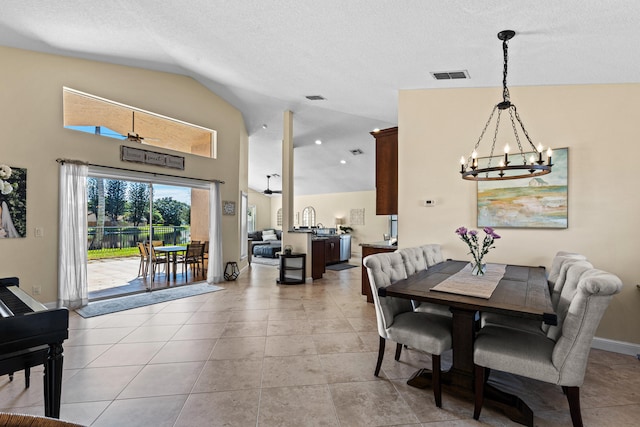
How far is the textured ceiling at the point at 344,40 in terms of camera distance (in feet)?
7.93

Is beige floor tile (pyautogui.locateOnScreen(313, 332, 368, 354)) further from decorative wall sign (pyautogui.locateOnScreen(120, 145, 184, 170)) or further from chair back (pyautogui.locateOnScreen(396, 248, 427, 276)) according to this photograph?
decorative wall sign (pyautogui.locateOnScreen(120, 145, 184, 170))

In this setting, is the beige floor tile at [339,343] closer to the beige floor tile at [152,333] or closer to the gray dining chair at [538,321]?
the gray dining chair at [538,321]

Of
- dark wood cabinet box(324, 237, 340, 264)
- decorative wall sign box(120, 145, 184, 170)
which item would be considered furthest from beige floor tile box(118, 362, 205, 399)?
dark wood cabinet box(324, 237, 340, 264)

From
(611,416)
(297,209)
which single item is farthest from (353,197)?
(611,416)

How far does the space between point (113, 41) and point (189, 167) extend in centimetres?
221

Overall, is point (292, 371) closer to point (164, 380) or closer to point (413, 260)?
point (164, 380)

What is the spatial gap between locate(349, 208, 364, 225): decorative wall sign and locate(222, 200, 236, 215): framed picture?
5.53m

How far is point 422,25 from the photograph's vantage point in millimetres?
2629

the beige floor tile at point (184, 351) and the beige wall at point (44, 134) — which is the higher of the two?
the beige wall at point (44, 134)

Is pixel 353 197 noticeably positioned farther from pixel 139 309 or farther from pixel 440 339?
pixel 440 339

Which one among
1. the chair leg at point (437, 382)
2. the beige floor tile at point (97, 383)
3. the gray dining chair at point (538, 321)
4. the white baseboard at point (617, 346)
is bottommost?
the beige floor tile at point (97, 383)

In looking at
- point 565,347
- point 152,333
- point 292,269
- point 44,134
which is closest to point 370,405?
point 565,347

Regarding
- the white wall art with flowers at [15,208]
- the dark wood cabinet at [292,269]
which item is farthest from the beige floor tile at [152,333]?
the dark wood cabinet at [292,269]

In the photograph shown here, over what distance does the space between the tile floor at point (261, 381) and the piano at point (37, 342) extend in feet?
1.91
